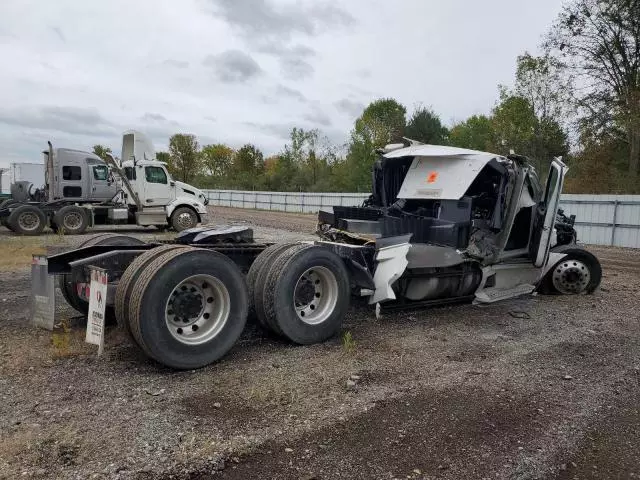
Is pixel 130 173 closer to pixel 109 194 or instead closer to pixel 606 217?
pixel 109 194

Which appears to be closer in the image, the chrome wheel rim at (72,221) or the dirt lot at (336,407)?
the dirt lot at (336,407)

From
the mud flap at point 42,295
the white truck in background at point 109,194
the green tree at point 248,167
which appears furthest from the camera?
the green tree at point 248,167

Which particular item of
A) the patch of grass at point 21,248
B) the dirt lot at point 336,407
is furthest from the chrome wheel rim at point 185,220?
the dirt lot at point 336,407

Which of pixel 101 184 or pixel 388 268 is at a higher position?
pixel 101 184

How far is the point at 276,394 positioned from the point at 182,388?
0.72 metres

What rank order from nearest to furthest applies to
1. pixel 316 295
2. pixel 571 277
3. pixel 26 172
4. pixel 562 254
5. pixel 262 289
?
pixel 262 289
pixel 316 295
pixel 562 254
pixel 571 277
pixel 26 172

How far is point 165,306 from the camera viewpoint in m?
4.12

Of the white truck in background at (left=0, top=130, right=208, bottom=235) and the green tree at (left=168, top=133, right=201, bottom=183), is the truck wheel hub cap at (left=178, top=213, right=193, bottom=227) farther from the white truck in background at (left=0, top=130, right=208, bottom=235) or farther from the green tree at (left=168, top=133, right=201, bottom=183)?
the green tree at (left=168, top=133, right=201, bottom=183)

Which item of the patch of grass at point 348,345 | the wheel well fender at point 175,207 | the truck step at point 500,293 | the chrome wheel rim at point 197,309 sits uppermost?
the wheel well fender at point 175,207

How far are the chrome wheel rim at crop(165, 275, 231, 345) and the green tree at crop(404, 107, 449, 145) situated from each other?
3940 cm

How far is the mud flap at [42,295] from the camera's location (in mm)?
4762

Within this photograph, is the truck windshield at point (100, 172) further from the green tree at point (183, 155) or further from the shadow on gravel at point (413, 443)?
the green tree at point (183, 155)

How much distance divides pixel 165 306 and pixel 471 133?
55595 millimetres

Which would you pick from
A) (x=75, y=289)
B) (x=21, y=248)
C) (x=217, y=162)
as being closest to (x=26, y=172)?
(x=21, y=248)
